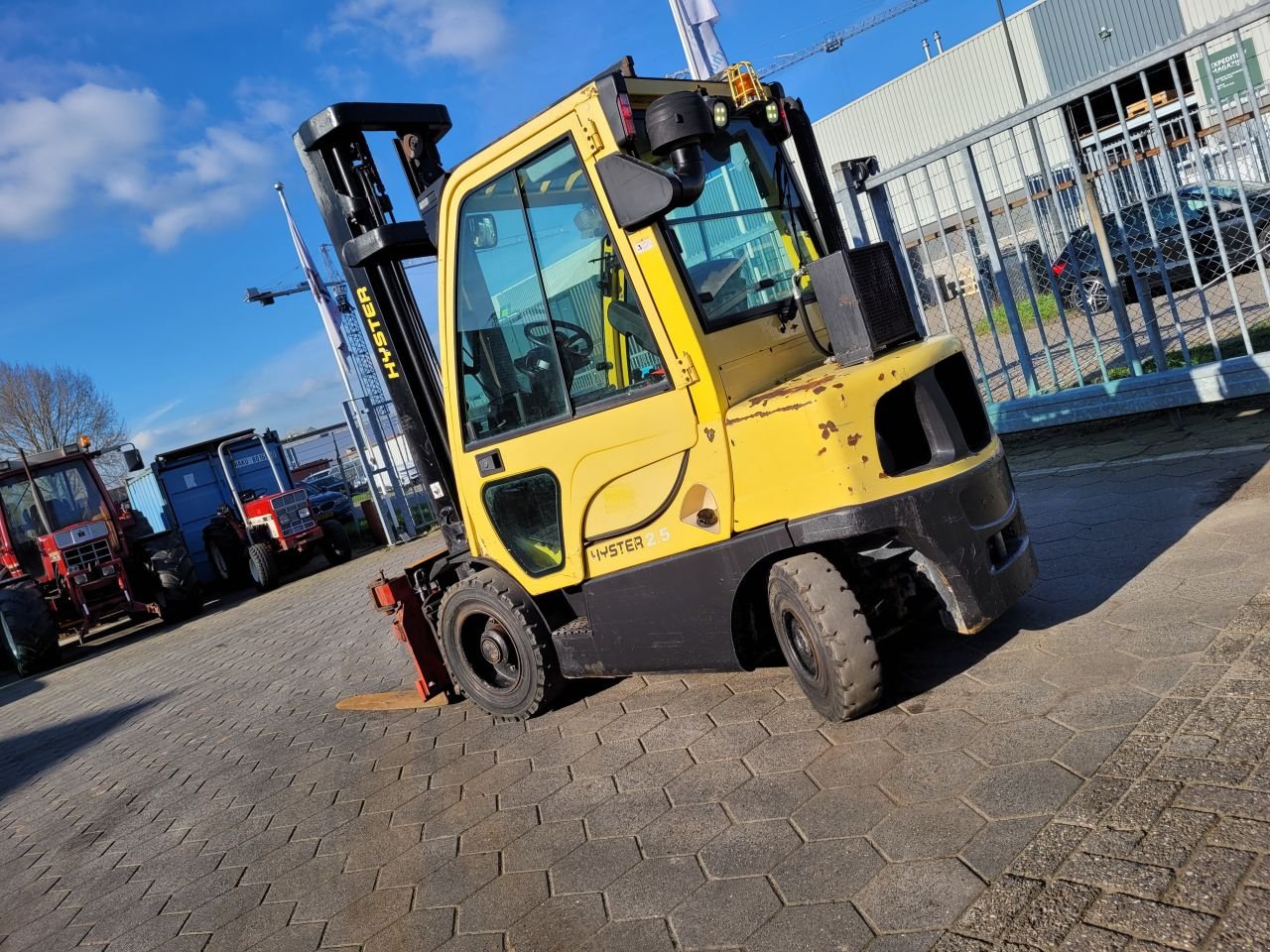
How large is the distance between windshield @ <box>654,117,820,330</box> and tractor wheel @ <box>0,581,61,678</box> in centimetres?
1283

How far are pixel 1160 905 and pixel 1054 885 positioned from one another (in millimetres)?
246

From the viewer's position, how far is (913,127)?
3116 centimetres

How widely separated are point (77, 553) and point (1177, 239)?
14.8 m

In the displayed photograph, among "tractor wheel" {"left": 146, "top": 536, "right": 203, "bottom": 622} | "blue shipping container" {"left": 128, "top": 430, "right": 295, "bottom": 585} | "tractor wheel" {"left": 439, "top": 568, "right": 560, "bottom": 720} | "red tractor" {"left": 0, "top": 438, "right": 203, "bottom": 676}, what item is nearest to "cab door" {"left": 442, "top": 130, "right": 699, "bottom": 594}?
"tractor wheel" {"left": 439, "top": 568, "right": 560, "bottom": 720}

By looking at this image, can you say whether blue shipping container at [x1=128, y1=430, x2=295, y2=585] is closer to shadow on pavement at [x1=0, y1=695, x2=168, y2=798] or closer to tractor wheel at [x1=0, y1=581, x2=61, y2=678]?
tractor wheel at [x1=0, y1=581, x2=61, y2=678]

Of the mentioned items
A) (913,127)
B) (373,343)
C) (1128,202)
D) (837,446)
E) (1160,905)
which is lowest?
(1160,905)

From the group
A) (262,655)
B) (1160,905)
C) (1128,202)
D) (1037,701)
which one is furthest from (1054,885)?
(262,655)

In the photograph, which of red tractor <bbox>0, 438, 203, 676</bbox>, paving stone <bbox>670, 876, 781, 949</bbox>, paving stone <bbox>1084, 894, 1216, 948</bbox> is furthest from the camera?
red tractor <bbox>0, 438, 203, 676</bbox>

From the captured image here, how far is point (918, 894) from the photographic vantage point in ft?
7.93

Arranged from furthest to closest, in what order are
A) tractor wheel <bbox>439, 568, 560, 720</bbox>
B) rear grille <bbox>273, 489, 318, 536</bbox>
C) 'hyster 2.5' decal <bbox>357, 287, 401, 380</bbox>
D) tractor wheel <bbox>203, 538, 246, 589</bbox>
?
tractor wheel <bbox>203, 538, 246, 589</bbox> → rear grille <bbox>273, 489, 318, 536</bbox> → 'hyster 2.5' decal <bbox>357, 287, 401, 380</bbox> → tractor wheel <bbox>439, 568, 560, 720</bbox>

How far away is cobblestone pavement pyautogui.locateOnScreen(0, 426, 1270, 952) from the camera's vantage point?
2.36m

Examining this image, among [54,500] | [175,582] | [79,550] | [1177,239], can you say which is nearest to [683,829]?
[1177,239]

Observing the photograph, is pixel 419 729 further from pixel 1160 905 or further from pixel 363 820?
pixel 1160 905

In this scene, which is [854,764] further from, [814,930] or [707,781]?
[814,930]
